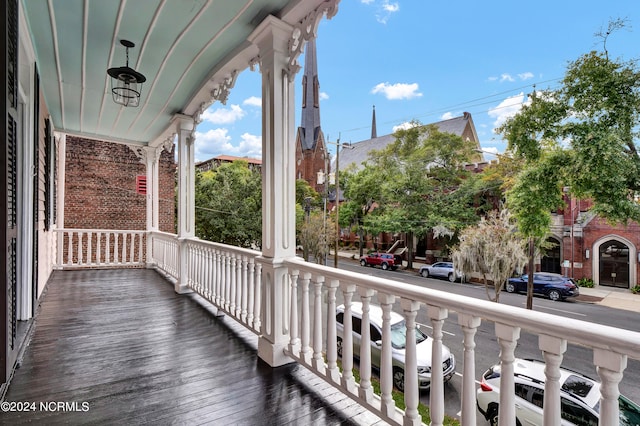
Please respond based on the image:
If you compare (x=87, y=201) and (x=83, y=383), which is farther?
(x=87, y=201)

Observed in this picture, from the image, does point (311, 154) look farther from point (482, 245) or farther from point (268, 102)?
point (268, 102)

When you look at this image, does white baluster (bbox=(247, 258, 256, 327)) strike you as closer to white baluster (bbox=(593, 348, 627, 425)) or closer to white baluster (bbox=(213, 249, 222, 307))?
white baluster (bbox=(213, 249, 222, 307))

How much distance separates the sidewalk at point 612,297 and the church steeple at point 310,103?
22732 millimetres

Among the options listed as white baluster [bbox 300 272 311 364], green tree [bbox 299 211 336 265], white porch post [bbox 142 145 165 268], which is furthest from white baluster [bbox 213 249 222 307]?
green tree [bbox 299 211 336 265]

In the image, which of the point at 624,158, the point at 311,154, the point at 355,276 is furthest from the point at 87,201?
the point at 311,154

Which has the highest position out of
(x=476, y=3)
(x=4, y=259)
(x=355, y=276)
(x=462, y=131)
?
(x=476, y=3)

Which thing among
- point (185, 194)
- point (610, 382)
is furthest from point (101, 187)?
point (610, 382)

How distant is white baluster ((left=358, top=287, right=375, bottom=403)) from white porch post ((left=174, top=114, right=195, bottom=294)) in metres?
3.42

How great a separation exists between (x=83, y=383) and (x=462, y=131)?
19208 mm

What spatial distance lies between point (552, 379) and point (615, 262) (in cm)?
785

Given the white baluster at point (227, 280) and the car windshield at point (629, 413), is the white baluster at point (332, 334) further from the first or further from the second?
the white baluster at point (227, 280)

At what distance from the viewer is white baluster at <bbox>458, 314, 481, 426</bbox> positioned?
3.73ft

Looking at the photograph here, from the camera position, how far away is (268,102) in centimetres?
244

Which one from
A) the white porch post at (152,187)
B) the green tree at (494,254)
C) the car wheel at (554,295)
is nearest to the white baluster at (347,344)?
the green tree at (494,254)
